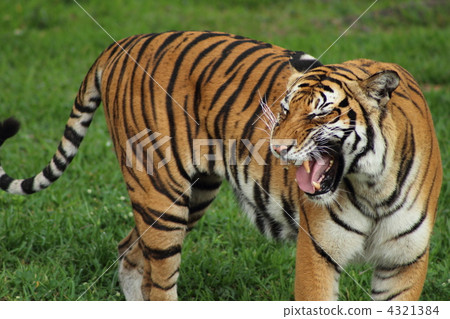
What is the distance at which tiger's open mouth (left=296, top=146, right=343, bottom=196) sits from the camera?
2727 millimetres

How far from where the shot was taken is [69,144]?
12.7 ft

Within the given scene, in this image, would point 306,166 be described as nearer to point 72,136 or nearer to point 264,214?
point 264,214

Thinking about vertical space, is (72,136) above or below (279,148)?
below

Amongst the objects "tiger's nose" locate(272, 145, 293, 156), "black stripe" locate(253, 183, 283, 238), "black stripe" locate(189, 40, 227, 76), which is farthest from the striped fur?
"black stripe" locate(189, 40, 227, 76)

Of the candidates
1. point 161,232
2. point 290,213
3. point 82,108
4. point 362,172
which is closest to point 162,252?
point 161,232

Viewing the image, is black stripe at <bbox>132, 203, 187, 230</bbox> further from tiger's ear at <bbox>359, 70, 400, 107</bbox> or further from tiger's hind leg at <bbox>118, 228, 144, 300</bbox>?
tiger's ear at <bbox>359, 70, 400, 107</bbox>

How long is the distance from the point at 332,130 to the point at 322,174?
213mm

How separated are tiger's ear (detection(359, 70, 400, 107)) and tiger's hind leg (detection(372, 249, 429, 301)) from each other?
84 centimetres

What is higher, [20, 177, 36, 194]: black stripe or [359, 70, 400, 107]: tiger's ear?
[359, 70, 400, 107]: tiger's ear

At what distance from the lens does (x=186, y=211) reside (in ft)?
11.8

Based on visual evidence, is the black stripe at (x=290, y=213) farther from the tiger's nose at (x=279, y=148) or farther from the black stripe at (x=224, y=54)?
the black stripe at (x=224, y=54)

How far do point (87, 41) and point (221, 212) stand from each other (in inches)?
172

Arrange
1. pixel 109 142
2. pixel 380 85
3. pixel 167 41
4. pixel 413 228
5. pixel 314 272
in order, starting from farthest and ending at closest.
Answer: pixel 109 142
pixel 167 41
pixel 314 272
pixel 413 228
pixel 380 85

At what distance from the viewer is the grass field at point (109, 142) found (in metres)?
4.06
